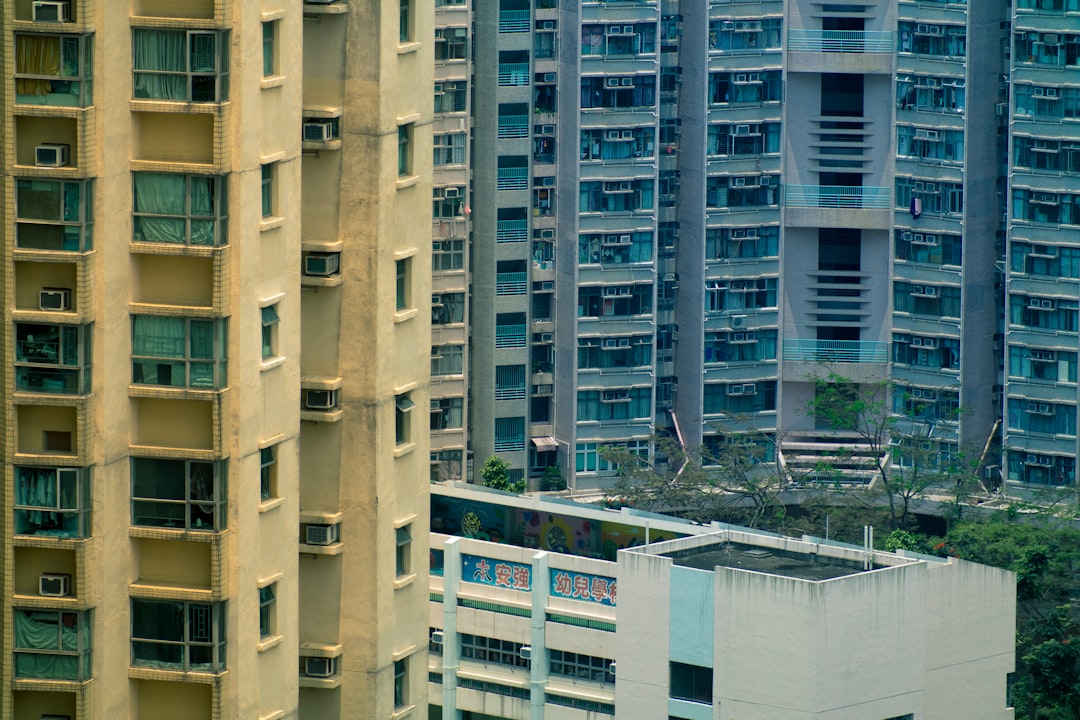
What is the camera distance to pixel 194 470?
139 feet

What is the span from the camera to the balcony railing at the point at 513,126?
101625mm

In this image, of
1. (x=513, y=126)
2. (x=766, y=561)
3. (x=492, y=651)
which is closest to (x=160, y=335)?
(x=766, y=561)

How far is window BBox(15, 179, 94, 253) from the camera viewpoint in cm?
4109

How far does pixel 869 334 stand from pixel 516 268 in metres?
13.9

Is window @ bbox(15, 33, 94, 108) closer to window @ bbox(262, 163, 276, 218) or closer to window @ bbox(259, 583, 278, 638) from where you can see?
window @ bbox(262, 163, 276, 218)

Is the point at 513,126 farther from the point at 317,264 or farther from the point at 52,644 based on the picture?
the point at 52,644

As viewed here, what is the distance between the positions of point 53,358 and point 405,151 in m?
7.81

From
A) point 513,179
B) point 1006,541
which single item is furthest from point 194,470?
point 513,179

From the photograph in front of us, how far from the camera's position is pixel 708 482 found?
10069cm

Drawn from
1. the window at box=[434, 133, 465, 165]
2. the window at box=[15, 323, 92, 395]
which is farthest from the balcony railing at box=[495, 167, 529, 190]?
the window at box=[15, 323, 92, 395]

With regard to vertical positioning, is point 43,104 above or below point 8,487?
above

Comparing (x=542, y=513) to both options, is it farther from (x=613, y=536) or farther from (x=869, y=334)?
(x=869, y=334)

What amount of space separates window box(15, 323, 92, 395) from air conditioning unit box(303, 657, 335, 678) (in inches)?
275

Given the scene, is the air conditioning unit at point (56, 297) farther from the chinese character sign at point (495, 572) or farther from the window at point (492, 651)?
the window at point (492, 651)
